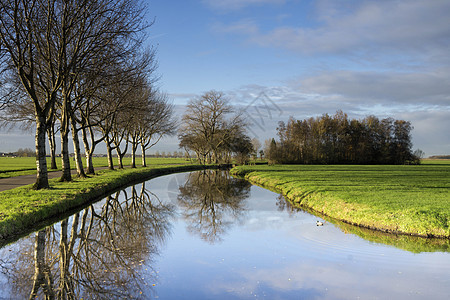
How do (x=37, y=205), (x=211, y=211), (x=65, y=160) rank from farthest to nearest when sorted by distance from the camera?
(x=65, y=160) < (x=211, y=211) < (x=37, y=205)

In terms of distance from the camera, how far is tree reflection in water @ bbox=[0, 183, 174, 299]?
700 cm

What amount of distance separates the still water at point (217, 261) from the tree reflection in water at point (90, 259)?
0.08ft

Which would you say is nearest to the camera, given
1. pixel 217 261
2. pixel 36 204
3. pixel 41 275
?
pixel 41 275

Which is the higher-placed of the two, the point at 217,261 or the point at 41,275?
the point at 41,275

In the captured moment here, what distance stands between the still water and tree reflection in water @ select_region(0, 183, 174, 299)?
2 centimetres

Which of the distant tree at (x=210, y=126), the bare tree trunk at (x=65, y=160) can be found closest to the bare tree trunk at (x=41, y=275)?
the bare tree trunk at (x=65, y=160)

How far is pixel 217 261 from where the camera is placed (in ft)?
30.7

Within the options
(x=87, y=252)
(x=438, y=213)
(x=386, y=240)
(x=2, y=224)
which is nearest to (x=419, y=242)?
(x=386, y=240)

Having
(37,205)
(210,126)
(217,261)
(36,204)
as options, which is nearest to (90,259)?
(217,261)

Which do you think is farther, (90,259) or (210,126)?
(210,126)

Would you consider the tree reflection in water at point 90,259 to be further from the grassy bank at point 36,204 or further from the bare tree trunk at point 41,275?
the grassy bank at point 36,204

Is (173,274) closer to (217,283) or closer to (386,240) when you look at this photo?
(217,283)

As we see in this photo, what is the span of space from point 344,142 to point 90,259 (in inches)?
3296

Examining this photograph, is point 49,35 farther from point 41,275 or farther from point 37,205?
point 41,275
